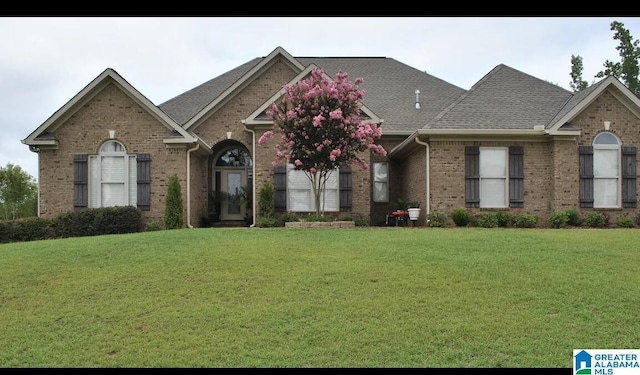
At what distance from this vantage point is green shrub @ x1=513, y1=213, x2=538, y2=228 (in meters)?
18.9

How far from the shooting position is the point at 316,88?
682 inches

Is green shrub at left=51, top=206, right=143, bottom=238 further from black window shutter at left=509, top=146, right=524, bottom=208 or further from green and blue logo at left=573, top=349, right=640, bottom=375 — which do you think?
green and blue logo at left=573, top=349, right=640, bottom=375

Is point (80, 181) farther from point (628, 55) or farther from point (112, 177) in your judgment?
point (628, 55)

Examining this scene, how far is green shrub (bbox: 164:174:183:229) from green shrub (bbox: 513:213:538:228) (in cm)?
1055

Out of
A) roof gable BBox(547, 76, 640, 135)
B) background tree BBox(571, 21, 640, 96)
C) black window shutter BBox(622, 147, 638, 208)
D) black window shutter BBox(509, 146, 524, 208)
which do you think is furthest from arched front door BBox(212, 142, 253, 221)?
background tree BBox(571, 21, 640, 96)

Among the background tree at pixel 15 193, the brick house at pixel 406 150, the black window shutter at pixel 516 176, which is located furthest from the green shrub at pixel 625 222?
the background tree at pixel 15 193

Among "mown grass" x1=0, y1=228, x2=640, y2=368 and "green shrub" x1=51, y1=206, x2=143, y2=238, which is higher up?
"green shrub" x1=51, y1=206, x2=143, y2=238

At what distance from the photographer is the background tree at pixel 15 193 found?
37.7m

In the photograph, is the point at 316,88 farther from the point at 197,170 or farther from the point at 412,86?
the point at 412,86

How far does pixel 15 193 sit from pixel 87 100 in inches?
842

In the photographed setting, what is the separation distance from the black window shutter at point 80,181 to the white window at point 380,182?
10096mm
